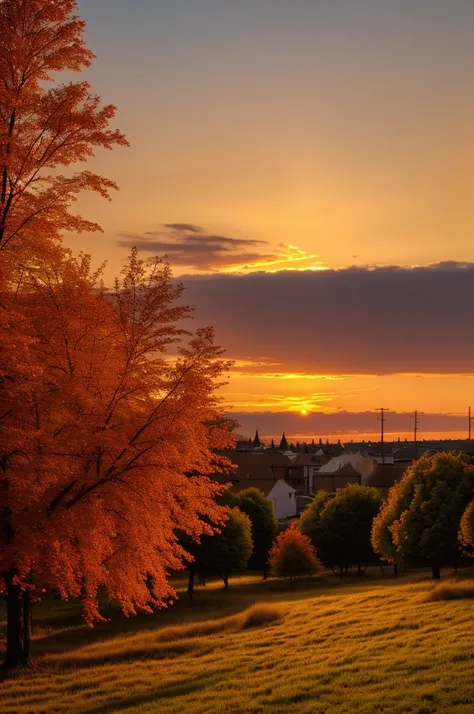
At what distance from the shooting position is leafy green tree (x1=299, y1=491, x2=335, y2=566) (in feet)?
241

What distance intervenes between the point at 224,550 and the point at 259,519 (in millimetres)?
13231

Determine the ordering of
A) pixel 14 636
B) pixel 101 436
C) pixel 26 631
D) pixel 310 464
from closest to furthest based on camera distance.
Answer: pixel 101 436 → pixel 14 636 → pixel 26 631 → pixel 310 464

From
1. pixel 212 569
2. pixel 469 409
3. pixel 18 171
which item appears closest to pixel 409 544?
pixel 212 569

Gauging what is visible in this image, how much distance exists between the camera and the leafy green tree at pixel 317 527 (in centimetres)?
7337

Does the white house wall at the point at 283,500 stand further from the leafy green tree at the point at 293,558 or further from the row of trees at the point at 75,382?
the row of trees at the point at 75,382

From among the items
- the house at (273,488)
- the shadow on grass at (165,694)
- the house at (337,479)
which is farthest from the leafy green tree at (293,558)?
the house at (337,479)

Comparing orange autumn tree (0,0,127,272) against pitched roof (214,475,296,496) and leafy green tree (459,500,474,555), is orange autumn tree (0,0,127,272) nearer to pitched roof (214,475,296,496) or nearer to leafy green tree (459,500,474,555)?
leafy green tree (459,500,474,555)

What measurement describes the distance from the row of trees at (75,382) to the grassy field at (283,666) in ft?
10.3

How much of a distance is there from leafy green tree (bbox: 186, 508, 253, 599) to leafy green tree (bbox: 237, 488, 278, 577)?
10609 millimetres

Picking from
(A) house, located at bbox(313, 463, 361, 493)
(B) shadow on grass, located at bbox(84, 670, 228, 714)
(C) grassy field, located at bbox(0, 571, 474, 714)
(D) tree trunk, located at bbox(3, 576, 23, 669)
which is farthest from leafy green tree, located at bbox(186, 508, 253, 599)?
(A) house, located at bbox(313, 463, 361, 493)

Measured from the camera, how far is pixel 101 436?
18969 mm

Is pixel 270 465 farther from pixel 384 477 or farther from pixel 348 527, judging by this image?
pixel 348 527

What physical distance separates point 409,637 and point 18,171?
18585 mm

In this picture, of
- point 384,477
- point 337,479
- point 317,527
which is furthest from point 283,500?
point 317,527
